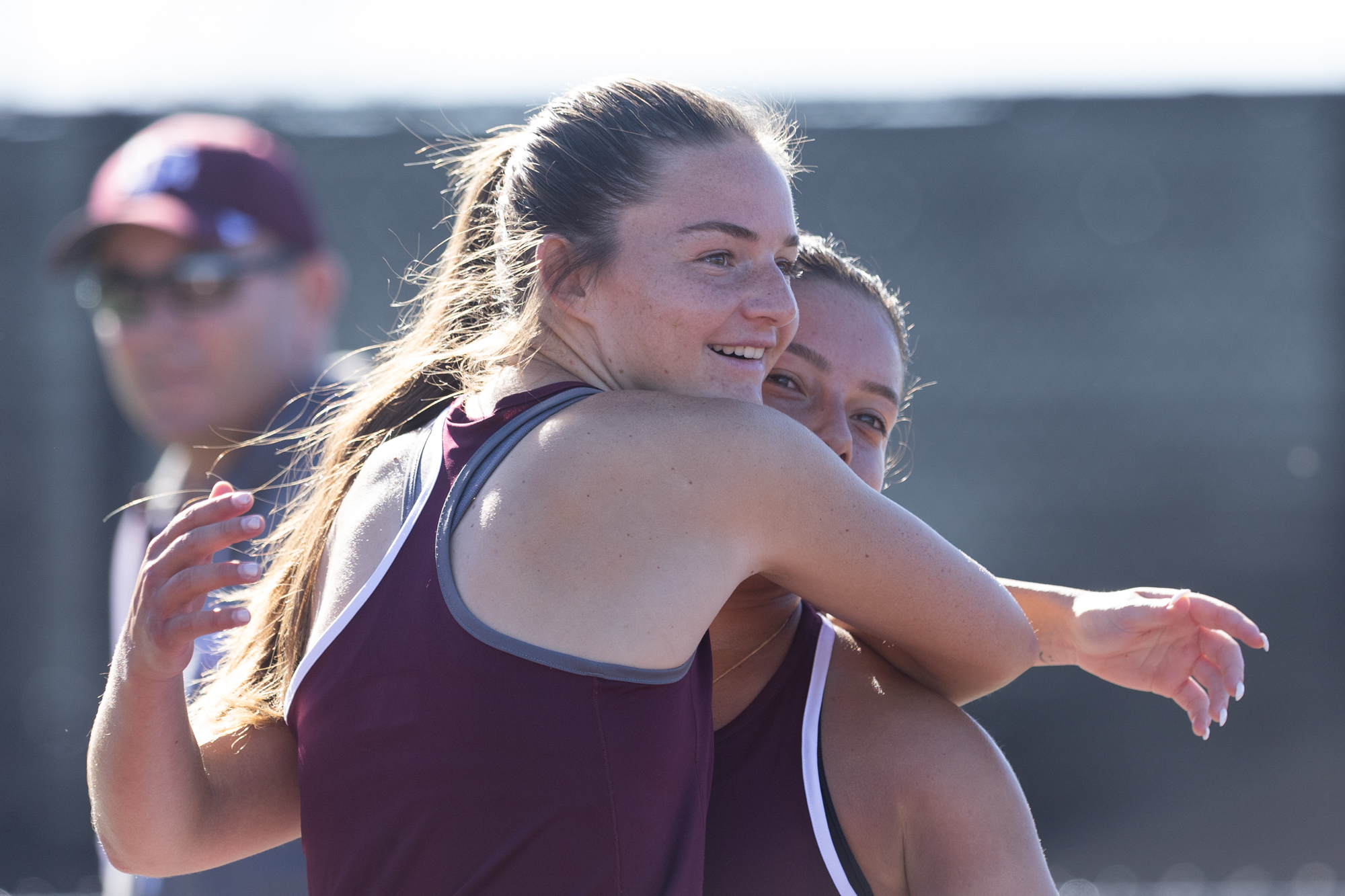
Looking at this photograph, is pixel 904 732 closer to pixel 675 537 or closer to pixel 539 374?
pixel 675 537

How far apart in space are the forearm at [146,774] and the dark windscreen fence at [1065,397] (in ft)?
14.9

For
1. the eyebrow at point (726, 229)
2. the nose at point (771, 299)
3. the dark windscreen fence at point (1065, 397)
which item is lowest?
the dark windscreen fence at point (1065, 397)

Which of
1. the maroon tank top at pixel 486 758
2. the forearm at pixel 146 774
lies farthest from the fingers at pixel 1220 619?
the forearm at pixel 146 774

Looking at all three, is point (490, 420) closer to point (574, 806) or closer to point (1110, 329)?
point (574, 806)

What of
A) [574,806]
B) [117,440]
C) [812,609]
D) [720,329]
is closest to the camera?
[574,806]

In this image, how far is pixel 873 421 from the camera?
1960 millimetres

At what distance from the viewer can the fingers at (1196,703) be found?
5.44ft

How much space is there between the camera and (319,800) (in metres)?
1.45

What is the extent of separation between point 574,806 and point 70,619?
5.25 m

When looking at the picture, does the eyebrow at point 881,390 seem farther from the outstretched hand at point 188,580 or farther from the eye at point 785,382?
the outstretched hand at point 188,580

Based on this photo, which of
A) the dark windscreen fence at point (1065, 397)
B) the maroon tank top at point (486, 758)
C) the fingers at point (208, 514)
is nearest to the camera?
the maroon tank top at point (486, 758)

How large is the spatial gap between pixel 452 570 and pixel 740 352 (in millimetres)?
502

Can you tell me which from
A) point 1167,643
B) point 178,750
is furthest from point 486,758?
point 1167,643

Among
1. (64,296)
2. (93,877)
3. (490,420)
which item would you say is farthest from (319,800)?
(64,296)
